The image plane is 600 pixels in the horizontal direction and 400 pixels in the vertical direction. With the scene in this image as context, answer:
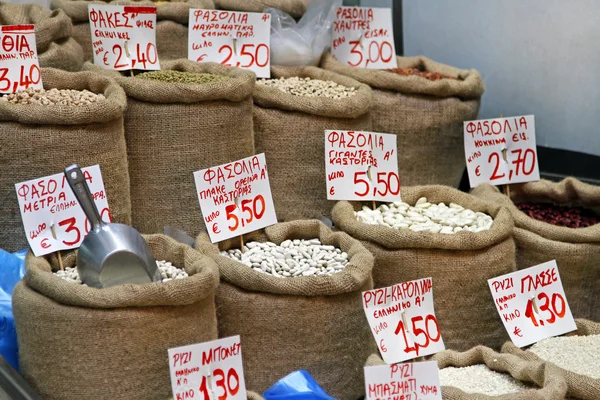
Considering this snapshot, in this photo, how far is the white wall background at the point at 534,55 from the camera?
2.83m

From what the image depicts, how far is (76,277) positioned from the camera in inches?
72.9

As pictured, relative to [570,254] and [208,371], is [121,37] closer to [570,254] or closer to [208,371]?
[208,371]

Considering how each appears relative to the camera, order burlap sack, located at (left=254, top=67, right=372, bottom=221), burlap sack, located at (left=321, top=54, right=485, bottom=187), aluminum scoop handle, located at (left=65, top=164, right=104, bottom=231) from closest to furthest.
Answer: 1. aluminum scoop handle, located at (left=65, top=164, right=104, bottom=231)
2. burlap sack, located at (left=254, top=67, right=372, bottom=221)
3. burlap sack, located at (left=321, top=54, right=485, bottom=187)

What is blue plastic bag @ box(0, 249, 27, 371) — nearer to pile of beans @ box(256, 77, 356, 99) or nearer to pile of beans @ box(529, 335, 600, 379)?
pile of beans @ box(256, 77, 356, 99)

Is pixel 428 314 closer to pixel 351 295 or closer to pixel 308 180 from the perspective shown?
pixel 351 295

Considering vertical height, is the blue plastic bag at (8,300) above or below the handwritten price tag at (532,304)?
above

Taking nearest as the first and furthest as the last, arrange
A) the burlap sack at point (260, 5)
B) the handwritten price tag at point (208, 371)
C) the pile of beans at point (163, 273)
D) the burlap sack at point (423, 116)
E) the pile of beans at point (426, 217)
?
the handwritten price tag at point (208, 371) < the pile of beans at point (163, 273) < the pile of beans at point (426, 217) < the burlap sack at point (423, 116) < the burlap sack at point (260, 5)

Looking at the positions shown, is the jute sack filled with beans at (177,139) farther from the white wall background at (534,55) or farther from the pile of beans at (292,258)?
the white wall background at (534,55)

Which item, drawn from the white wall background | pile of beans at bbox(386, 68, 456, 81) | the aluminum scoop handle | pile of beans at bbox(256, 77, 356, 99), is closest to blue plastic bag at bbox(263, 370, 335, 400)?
the aluminum scoop handle

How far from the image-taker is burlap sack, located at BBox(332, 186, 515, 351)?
84.0 inches

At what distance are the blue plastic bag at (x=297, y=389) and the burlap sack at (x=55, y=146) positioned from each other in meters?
0.53

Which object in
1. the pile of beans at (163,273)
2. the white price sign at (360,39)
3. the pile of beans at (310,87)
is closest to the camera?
the pile of beans at (163,273)

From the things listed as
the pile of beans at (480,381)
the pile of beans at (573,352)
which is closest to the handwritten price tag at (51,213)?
the pile of beans at (480,381)

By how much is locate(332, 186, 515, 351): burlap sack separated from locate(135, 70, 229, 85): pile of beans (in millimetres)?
456
